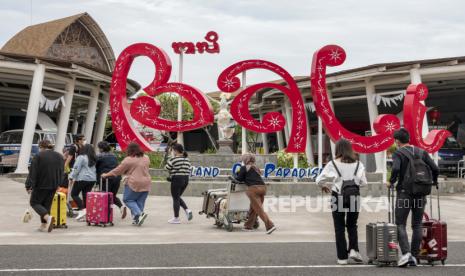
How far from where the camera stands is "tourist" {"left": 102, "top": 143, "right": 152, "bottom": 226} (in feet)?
44.4

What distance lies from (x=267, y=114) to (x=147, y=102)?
3686 millimetres

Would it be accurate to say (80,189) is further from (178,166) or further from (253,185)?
(253,185)

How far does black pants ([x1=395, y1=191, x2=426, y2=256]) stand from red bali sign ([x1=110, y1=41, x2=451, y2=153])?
41.9 ft

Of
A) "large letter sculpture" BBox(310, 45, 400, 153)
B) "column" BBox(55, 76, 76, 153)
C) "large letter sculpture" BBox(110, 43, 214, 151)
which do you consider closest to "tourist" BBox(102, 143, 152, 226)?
"large letter sculpture" BBox(110, 43, 214, 151)

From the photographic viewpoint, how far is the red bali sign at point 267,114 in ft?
70.0

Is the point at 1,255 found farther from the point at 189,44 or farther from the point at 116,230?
A: the point at 189,44

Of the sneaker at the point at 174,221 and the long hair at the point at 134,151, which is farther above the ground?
the long hair at the point at 134,151

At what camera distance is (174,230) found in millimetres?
13188

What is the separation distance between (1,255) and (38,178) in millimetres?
3111

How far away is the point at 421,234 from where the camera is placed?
8.59 m

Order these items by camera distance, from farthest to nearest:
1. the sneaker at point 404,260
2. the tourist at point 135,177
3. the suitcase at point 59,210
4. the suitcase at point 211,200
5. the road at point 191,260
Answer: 1. the suitcase at point 211,200
2. the tourist at point 135,177
3. the suitcase at point 59,210
4. the sneaker at point 404,260
5. the road at point 191,260

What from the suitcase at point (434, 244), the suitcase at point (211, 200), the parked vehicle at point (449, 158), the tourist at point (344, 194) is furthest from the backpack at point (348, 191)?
the parked vehicle at point (449, 158)

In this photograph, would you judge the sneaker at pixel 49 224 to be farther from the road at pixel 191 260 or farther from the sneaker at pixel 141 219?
the road at pixel 191 260

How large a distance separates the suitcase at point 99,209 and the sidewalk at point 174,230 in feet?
0.63
